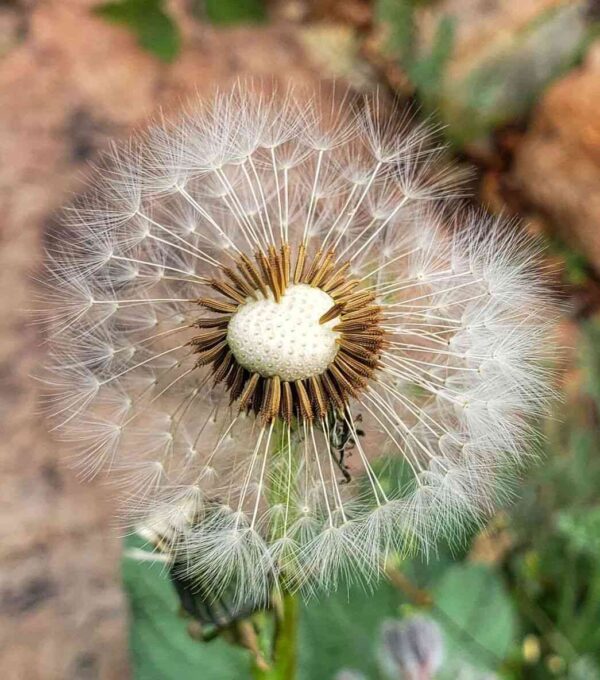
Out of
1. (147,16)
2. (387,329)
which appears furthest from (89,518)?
(147,16)

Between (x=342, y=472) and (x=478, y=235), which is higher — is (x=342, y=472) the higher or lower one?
the lower one

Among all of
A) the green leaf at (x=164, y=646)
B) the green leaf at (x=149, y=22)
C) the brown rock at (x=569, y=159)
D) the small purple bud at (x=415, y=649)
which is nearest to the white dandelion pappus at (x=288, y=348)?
the small purple bud at (x=415, y=649)

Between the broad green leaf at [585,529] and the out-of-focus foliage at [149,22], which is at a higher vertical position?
the out-of-focus foliage at [149,22]

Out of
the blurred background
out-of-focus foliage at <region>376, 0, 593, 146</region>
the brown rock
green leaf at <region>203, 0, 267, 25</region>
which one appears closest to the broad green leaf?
the blurred background

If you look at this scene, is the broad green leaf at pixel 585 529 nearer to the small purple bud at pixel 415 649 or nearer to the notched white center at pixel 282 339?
the small purple bud at pixel 415 649

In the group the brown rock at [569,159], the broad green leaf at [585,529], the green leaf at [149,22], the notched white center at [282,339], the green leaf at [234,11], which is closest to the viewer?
the notched white center at [282,339]

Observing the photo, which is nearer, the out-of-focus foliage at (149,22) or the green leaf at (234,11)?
the out-of-focus foliage at (149,22)

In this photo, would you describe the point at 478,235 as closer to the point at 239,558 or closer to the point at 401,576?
the point at 239,558
